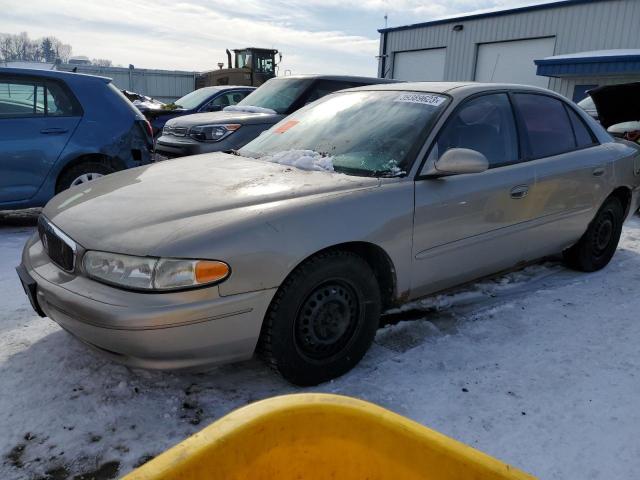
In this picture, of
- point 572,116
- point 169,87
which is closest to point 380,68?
point 169,87

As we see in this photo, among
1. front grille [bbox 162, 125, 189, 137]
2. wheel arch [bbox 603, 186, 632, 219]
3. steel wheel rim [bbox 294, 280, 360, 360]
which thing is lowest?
steel wheel rim [bbox 294, 280, 360, 360]

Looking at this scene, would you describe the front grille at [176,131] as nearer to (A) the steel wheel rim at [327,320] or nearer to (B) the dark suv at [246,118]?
(B) the dark suv at [246,118]

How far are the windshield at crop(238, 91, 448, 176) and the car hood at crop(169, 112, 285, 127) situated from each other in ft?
9.99

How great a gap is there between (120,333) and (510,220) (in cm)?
241

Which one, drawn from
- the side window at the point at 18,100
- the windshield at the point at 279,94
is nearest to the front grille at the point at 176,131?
the windshield at the point at 279,94

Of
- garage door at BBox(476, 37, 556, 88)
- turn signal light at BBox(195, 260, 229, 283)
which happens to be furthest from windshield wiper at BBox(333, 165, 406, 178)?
garage door at BBox(476, 37, 556, 88)

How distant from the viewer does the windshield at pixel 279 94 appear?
7.25 m

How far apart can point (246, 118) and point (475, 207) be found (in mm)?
4261

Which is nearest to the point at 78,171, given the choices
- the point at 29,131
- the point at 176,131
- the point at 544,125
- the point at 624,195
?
the point at 29,131

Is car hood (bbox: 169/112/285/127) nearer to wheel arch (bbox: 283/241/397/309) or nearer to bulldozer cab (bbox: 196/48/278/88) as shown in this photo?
wheel arch (bbox: 283/241/397/309)

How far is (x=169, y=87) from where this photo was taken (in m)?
30.8

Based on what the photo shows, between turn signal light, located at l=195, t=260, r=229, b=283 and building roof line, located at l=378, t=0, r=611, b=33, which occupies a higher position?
building roof line, located at l=378, t=0, r=611, b=33

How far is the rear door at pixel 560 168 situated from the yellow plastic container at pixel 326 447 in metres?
2.77

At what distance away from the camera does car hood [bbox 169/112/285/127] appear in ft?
21.9
